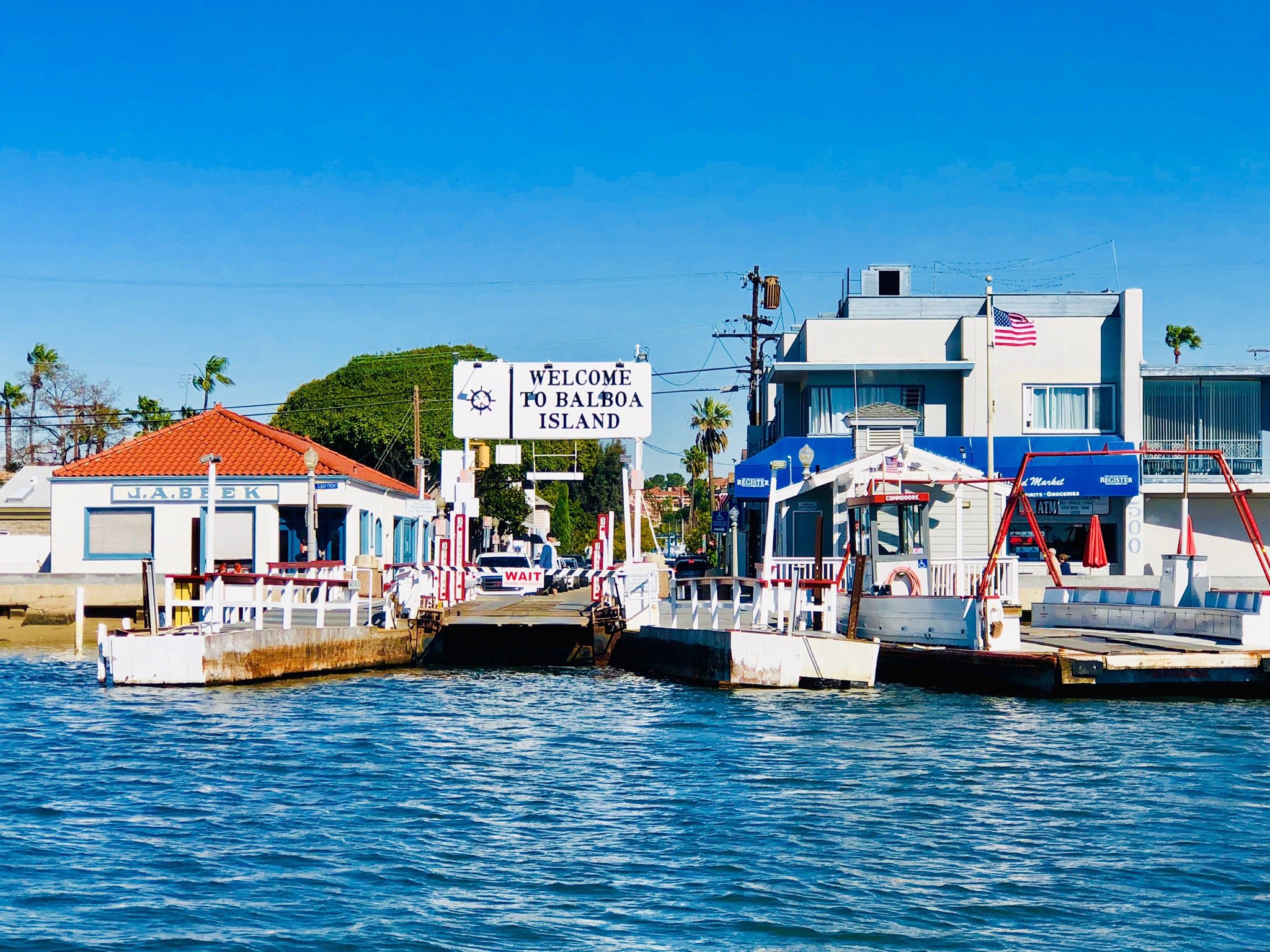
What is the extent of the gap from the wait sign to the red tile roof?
13.0 metres

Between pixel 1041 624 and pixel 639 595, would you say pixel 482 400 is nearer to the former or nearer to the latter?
pixel 639 595

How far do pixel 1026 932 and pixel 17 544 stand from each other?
1795 inches

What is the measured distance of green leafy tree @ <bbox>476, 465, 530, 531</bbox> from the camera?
70.1 metres

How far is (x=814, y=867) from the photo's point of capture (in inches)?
438

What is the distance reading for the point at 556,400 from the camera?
93.9ft

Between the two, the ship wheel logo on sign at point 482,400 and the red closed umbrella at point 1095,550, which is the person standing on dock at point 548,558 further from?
the red closed umbrella at point 1095,550

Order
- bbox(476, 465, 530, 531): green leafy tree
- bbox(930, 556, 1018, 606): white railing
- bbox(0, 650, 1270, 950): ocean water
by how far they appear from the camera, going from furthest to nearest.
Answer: bbox(476, 465, 530, 531): green leafy tree, bbox(930, 556, 1018, 606): white railing, bbox(0, 650, 1270, 950): ocean water

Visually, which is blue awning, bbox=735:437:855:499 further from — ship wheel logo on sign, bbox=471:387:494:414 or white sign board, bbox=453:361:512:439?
ship wheel logo on sign, bbox=471:387:494:414

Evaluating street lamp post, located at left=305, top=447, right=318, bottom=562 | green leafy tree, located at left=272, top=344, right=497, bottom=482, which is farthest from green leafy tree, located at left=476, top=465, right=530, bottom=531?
street lamp post, located at left=305, top=447, right=318, bottom=562

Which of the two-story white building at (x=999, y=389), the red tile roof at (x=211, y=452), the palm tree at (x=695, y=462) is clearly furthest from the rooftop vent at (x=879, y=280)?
the palm tree at (x=695, y=462)

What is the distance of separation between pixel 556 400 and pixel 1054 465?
17.6m

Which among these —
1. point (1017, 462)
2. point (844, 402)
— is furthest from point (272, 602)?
point (1017, 462)

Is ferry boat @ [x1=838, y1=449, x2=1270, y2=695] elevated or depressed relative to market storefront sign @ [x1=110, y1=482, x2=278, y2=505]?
depressed

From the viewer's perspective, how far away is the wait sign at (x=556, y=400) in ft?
93.1
